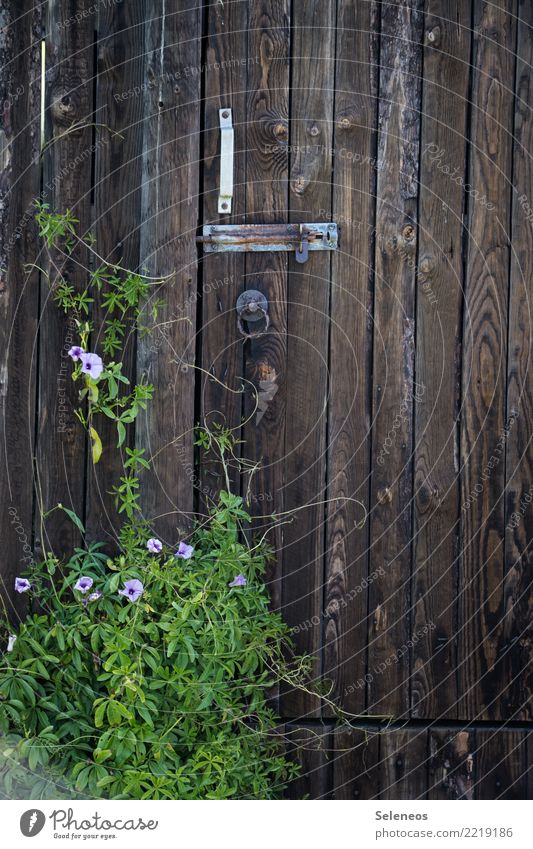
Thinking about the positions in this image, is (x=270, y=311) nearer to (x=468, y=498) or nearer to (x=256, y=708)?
(x=468, y=498)

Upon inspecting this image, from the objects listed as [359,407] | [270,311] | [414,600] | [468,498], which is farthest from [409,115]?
[414,600]

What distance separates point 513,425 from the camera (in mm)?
2969

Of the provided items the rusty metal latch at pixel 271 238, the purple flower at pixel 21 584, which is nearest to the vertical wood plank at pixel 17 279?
the purple flower at pixel 21 584

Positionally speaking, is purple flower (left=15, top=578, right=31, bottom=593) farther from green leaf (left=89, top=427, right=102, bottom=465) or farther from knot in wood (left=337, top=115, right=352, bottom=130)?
knot in wood (left=337, top=115, right=352, bottom=130)

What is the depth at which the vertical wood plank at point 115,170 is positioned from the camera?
3.04 metres

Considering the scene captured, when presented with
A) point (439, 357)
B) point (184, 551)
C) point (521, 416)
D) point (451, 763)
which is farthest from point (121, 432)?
point (451, 763)

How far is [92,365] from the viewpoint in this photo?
2959 millimetres

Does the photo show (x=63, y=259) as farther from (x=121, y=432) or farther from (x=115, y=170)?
(x=121, y=432)

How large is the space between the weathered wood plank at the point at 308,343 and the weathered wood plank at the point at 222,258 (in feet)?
0.56

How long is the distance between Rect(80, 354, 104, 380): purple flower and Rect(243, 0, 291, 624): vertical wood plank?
19.2 inches

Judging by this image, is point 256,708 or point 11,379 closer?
point 256,708

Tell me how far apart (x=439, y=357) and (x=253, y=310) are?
63 cm

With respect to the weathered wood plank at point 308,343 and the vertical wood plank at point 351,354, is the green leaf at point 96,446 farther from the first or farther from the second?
the vertical wood plank at point 351,354

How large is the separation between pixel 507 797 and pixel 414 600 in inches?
28.6
